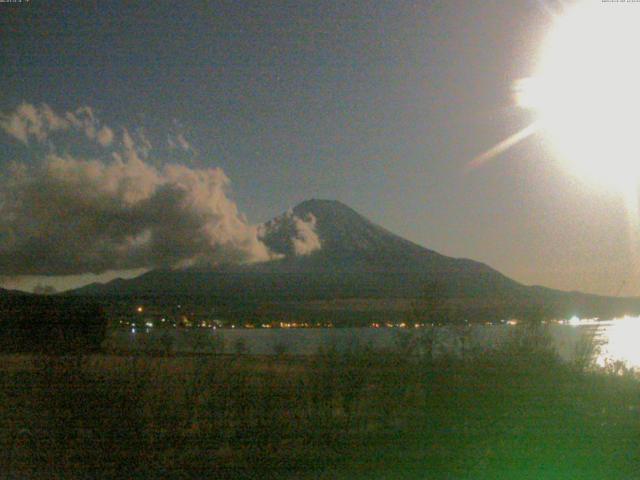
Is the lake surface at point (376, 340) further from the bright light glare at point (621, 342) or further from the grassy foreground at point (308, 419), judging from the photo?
the grassy foreground at point (308, 419)

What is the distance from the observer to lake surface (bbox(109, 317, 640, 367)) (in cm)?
1320

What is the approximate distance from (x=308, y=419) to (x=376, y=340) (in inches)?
139

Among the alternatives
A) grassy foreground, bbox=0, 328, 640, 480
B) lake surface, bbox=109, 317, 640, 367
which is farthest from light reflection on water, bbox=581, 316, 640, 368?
grassy foreground, bbox=0, 328, 640, 480

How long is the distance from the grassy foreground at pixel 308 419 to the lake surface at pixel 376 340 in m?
0.83

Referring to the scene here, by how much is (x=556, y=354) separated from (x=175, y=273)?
18.4 metres

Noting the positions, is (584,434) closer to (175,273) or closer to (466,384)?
(466,384)

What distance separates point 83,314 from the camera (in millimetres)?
16391

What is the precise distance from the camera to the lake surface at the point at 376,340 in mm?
13203

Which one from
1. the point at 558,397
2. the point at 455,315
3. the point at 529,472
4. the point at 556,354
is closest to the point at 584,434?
the point at 558,397

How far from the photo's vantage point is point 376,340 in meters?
13.5

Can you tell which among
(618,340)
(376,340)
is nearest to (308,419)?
(376,340)

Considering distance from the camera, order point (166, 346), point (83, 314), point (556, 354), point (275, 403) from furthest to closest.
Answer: point (83, 314) < point (556, 354) < point (166, 346) < point (275, 403)

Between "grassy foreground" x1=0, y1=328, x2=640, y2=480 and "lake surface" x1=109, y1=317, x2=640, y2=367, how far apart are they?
83 centimetres

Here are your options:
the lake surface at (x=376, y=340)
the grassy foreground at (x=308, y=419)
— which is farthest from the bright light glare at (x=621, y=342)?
the grassy foreground at (x=308, y=419)
